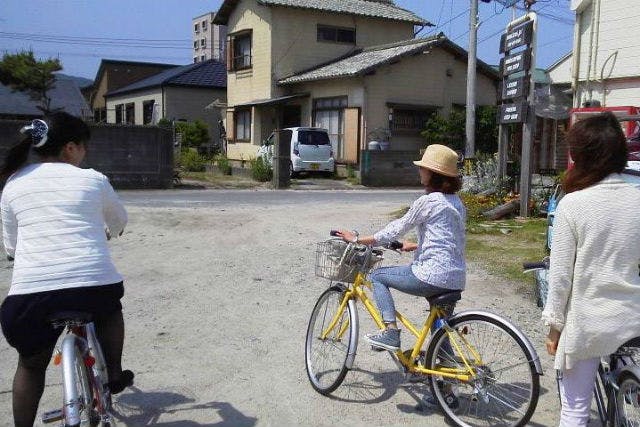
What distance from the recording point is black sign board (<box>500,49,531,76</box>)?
37.2ft

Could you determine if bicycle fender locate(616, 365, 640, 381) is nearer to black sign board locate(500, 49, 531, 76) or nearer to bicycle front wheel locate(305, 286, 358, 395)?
bicycle front wheel locate(305, 286, 358, 395)

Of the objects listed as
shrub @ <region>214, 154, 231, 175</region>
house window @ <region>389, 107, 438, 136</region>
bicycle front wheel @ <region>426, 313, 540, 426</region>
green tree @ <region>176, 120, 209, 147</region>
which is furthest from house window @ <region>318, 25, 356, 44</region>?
bicycle front wheel @ <region>426, 313, 540, 426</region>

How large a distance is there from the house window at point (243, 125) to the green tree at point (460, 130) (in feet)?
27.9

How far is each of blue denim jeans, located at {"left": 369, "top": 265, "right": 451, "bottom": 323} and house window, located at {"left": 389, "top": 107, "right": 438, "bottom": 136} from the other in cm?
1998

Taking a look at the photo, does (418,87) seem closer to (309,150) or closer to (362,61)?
(362,61)

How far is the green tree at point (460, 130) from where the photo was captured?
22688 millimetres

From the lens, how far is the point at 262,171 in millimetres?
20172

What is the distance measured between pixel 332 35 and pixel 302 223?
1774 cm

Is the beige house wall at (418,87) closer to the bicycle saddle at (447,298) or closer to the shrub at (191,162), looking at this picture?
the shrub at (191,162)

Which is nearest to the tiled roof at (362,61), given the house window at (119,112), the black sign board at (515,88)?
the black sign board at (515,88)

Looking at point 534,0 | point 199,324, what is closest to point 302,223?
point 199,324

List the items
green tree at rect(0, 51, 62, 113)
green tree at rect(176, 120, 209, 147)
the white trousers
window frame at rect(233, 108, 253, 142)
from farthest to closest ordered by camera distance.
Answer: green tree at rect(0, 51, 62, 113), green tree at rect(176, 120, 209, 147), window frame at rect(233, 108, 253, 142), the white trousers

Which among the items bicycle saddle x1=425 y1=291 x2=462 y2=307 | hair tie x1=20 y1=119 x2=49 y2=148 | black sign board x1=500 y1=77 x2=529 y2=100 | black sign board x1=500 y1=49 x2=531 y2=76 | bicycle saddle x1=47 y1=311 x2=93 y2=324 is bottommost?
bicycle saddle x1=425 y1=291 x2=462 y2=307

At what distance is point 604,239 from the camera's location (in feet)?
8.86
